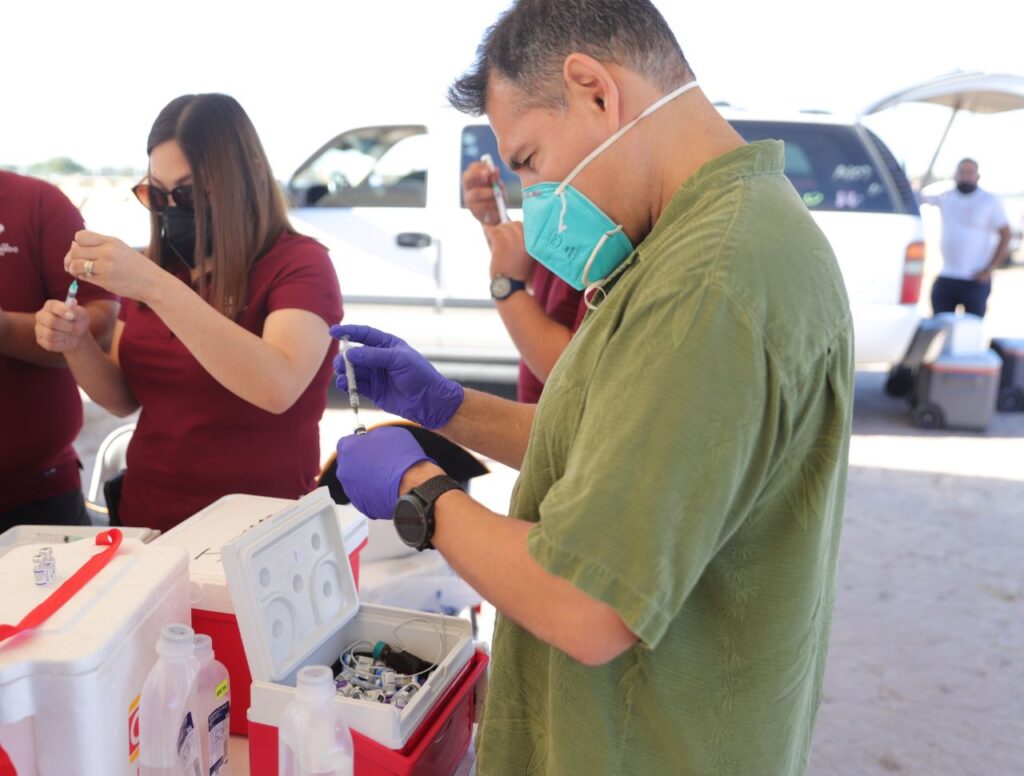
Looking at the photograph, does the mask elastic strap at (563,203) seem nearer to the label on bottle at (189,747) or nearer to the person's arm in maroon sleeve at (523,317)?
the label on bottle at (189,747)

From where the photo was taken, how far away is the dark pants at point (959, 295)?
683 cm

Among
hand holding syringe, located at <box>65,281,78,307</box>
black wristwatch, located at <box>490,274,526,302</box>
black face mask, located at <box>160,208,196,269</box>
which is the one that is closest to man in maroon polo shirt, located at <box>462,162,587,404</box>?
black wristwatch, located at <box>490,274,526,302</box>

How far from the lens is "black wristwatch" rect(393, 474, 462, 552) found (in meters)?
0.99

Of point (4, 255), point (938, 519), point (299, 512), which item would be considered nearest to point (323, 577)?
point (299, 512)

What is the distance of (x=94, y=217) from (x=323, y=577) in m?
5.70

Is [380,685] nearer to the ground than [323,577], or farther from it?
nearer to the ground

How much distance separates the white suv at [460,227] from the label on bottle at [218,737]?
4.48 m

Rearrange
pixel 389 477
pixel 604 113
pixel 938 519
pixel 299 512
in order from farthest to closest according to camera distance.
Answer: pixel 938 519 → pixel 299 512 → pixel 389 477 → pixel 604 113

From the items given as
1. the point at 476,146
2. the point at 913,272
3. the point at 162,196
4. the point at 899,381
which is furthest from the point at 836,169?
the point at 162,196

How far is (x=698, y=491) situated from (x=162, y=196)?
1.46 meters

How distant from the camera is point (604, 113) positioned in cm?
99

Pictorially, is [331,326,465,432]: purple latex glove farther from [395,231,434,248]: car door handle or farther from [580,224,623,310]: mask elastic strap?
[395,231,434,248]: car door handle

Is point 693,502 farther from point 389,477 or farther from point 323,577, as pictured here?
point 323,577

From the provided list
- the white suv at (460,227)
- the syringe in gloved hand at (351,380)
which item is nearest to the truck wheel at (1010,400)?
the white suv at (460,227)
